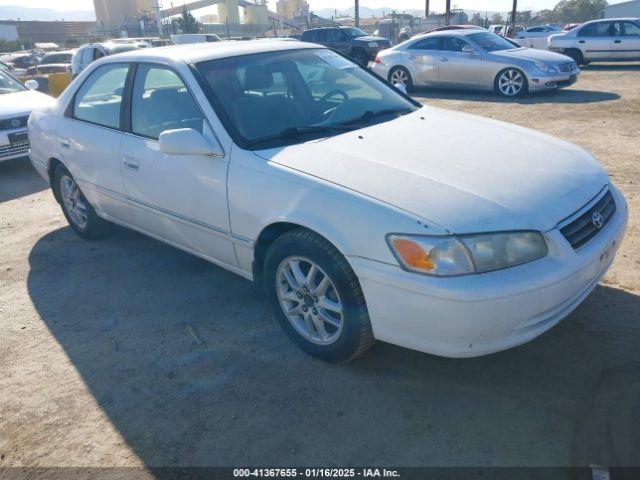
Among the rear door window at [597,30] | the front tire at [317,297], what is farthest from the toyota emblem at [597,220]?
the rear door window at [597,30]

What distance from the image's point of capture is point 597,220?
9.03 feet

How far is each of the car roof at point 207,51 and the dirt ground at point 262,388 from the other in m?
1.54

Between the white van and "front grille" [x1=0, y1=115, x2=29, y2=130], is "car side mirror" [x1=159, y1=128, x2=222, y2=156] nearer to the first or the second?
the white van

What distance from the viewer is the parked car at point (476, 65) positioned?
11.1 meters

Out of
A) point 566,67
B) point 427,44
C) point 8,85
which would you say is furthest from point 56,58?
point 566,67

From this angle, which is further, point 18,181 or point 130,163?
point 18,181

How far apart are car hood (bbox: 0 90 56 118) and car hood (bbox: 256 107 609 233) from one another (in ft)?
18.4

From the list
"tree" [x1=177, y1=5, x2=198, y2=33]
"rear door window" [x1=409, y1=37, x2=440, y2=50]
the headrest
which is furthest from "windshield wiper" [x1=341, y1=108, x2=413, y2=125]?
"tree" [x1=177, y1=5, x2=198, y2=33]

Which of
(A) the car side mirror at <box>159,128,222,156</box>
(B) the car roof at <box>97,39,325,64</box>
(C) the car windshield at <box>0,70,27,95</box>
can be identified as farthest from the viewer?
(C) the car windshield at <box>0,70,27,95</box>

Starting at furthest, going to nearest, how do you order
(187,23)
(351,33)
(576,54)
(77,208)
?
(187,23), (351,33), (576,54), (77,208)

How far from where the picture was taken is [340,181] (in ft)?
8.78

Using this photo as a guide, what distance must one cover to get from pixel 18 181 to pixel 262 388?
6.09 meters

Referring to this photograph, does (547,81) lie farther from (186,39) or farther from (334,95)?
(186,39)

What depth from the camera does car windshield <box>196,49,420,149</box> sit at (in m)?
3.24
